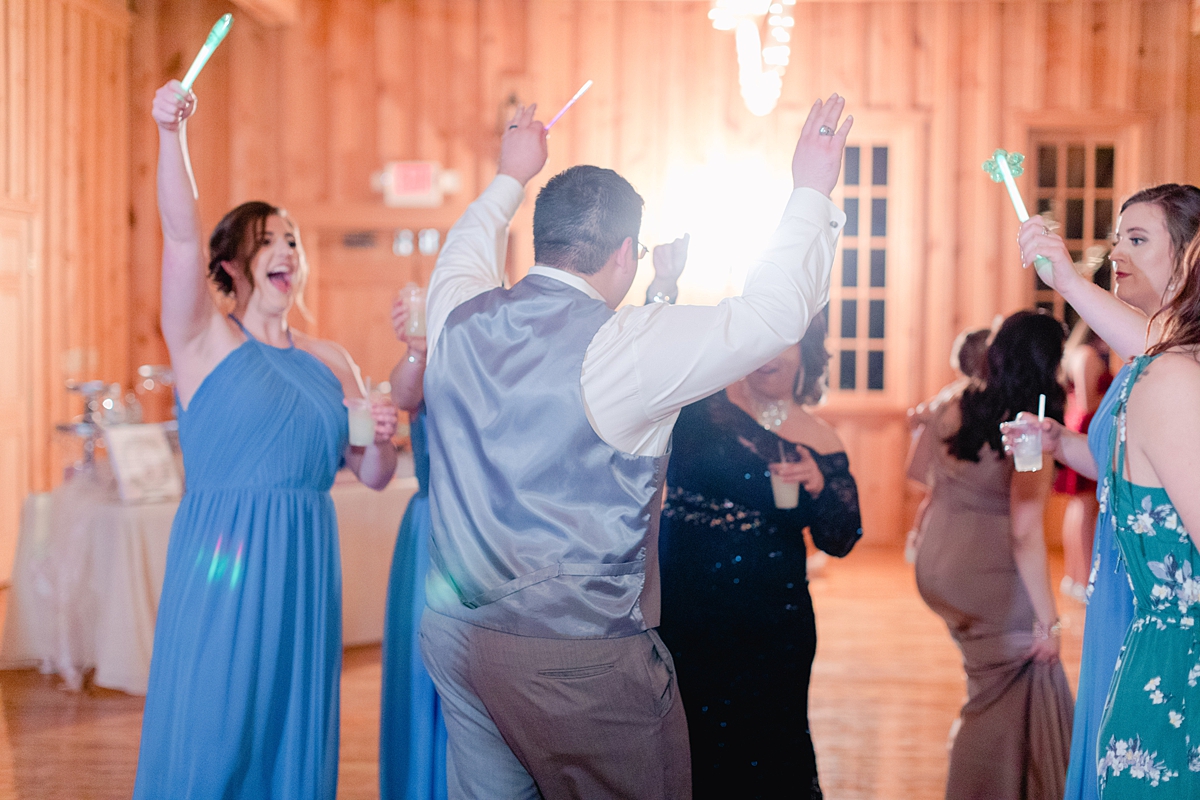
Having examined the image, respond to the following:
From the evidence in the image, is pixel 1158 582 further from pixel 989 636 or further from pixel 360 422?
pixel 360 422

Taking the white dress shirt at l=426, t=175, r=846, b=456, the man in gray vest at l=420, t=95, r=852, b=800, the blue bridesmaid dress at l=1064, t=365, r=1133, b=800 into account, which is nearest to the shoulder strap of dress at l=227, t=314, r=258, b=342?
the man in gray vest at l=420, t=95, r=852, b=800

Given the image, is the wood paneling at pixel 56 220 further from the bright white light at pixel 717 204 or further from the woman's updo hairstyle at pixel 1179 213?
the woman's updo hairstyle at pixel 1179 213

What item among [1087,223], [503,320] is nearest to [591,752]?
[503,320]

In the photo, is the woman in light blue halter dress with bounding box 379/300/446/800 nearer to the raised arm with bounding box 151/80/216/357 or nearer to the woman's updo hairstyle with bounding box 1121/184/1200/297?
the raised arm with bounding box 151/80/216/357

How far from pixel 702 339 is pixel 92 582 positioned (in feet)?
10.8

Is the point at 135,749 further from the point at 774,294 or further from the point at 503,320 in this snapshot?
the point at 774,294

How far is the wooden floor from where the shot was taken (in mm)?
2924

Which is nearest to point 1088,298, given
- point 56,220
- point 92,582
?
point 92,582

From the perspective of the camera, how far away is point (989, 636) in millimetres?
2506

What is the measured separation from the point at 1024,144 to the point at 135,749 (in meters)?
6.32

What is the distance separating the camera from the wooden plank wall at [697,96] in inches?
261

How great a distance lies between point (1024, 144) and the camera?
6.72 meters

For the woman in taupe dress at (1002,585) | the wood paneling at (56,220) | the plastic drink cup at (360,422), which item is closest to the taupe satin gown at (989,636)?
the woman in taupe dress at (1002,585)

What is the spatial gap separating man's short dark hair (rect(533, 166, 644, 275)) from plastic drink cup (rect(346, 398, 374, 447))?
0.85 metres
